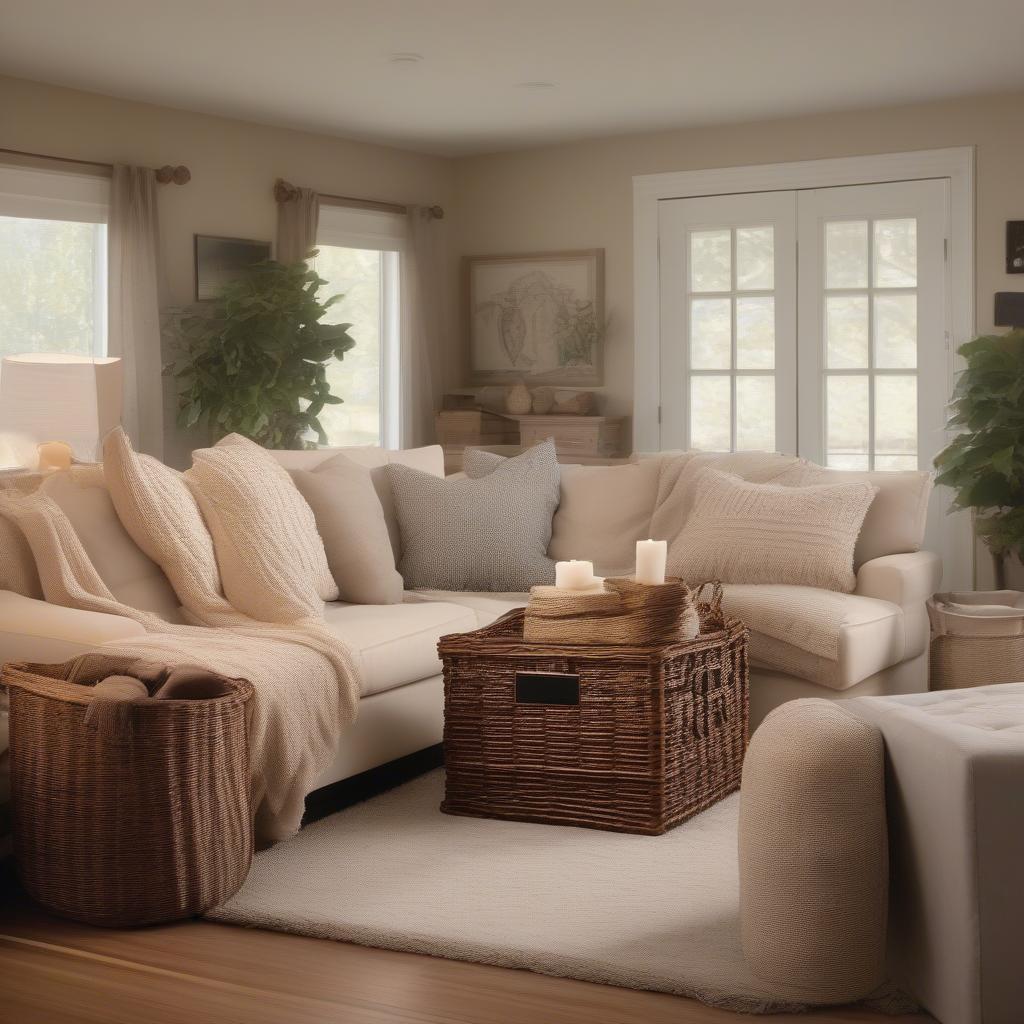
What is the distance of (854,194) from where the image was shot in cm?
673

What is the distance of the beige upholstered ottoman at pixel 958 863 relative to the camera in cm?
204

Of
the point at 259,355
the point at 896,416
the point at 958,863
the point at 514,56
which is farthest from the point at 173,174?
the point at 958,863

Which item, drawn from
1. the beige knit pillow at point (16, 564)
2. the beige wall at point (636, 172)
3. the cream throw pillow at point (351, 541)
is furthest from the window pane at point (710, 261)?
the beige knit pillow at point (16, 564)

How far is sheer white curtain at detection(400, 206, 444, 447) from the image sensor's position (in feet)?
24.8

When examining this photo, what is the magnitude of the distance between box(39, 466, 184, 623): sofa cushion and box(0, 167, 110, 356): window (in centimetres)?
243

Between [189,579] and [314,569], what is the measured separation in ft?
1.41

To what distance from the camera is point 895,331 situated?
6.71 metres

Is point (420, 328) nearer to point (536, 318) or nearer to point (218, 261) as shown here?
point (536, 318)

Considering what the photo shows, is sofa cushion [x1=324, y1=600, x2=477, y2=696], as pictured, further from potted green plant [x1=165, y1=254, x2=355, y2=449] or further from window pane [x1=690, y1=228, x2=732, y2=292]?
window pane [x1=690, y1=228, x2=732, y2=292]

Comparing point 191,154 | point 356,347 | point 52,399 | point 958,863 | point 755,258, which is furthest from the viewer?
point 356,347

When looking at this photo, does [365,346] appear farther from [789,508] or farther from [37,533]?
[37,533]

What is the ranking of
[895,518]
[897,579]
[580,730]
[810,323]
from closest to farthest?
[580,730], [897,579], [895,518], [810,323]

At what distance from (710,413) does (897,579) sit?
3001 mm

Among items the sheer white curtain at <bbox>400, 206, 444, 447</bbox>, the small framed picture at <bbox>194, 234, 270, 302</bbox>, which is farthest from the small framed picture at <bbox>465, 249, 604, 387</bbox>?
the small framed picture at <bbox>194, 234, 270, 302</bbox>
